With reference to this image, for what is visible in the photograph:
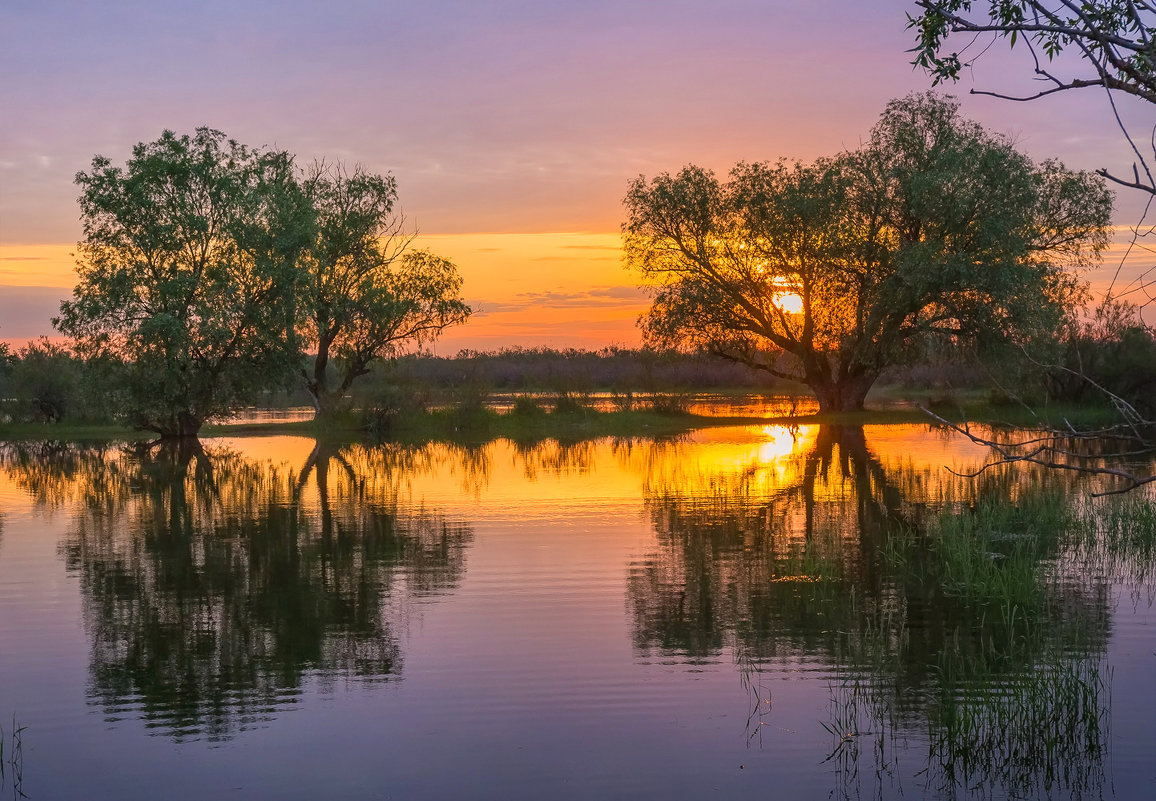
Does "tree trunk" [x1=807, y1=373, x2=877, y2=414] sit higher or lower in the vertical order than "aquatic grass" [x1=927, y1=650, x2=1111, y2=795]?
higher

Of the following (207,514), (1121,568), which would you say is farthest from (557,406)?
(1121,568)

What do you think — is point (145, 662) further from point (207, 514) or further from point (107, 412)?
point (107, 412)

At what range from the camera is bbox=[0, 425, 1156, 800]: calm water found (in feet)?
26.1

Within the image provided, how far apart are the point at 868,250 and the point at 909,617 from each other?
3715cm

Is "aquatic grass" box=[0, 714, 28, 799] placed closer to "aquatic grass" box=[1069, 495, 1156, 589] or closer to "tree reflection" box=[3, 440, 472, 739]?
"tree reflection" box=[3, 440, 472, 739]

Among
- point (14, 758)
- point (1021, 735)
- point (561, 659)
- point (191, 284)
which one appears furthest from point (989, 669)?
point (191, 284)

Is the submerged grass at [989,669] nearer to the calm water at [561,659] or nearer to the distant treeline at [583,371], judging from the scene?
the calm water at [561,659]

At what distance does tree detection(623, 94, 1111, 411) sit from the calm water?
25.4 m

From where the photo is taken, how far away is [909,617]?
39.2 feet

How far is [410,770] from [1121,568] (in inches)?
424

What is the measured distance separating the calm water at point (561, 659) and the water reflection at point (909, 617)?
1.7 inches

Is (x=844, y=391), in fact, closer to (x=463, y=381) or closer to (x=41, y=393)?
(x=463, y=381)

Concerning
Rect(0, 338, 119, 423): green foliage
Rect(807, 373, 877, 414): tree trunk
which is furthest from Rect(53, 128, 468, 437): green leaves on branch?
Rect(807, 373, 877, 414): tree trunk

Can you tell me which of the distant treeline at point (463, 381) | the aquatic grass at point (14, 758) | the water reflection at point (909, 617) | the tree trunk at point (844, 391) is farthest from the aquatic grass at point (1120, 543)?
the tree trunk at point (844, 391)
